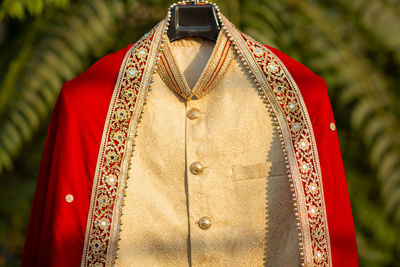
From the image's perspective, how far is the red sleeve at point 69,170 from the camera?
1.06 m

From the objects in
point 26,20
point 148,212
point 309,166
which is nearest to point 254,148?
point 309,166

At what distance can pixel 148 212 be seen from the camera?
1.15 m

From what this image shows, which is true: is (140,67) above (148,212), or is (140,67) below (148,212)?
above

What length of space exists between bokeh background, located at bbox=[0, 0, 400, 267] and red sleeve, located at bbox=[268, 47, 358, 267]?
74cm

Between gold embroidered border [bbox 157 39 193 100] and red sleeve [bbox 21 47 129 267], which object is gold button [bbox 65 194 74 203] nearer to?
red sleeve [bbox 21 47 129 267]

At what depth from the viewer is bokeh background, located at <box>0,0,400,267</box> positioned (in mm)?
1844

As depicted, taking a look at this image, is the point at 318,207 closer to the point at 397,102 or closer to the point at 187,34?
the point at 187,34

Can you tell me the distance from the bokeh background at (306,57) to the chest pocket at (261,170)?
2.65 ft

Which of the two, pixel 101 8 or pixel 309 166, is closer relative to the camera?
pixel 309 166

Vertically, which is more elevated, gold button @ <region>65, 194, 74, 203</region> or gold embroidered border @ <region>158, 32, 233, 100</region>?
gold embroidered border @ <region>158, 32, 233, 100</region>

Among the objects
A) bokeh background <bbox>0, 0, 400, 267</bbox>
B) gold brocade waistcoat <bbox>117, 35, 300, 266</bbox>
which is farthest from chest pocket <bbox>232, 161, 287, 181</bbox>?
bokeh background <bbox>0, 0, 400, 267</bbox>

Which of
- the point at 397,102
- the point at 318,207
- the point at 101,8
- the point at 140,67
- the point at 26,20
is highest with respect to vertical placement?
the point at 26,20

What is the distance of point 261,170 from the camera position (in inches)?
45.5

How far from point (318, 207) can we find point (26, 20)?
1.86 meters
